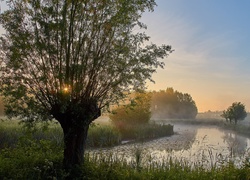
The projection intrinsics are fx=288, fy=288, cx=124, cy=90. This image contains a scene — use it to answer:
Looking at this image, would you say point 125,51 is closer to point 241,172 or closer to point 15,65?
point 15,65

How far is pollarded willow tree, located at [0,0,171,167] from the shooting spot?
8664 millimetres

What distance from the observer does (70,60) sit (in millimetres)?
9195

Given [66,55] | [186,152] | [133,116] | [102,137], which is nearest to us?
[66,55]

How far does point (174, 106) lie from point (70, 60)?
98.1m

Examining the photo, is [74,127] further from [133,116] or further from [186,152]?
[133,116]

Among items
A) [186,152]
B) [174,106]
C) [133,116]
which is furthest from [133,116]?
[174,106]

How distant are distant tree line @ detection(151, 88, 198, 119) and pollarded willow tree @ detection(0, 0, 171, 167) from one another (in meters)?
94.4

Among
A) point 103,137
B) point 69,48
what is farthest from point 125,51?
point 103,137

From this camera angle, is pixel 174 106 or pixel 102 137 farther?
pixel 174 106

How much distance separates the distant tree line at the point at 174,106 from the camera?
339 feet

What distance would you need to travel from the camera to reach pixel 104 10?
913cm

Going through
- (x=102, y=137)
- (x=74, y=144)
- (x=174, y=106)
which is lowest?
(x=102, y=137)

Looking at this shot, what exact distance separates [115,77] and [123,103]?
120 centimetres

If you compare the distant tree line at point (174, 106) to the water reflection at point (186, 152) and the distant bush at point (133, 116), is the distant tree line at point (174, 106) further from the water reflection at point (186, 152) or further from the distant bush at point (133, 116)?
the water reflection at point (186, 152)
